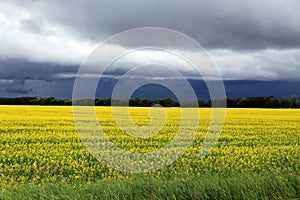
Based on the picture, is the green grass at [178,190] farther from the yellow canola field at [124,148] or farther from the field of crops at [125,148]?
the yellow canola field at [124,148]

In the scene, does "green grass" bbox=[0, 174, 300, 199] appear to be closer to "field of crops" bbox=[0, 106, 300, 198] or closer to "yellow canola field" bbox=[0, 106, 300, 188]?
"field of crops" bbox=[0, 106, 300, 198]

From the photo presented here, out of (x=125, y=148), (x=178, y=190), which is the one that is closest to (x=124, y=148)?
(x=125, y=148)

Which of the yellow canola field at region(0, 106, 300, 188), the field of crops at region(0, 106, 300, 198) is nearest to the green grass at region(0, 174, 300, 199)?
the field of crops at region(0, 106, 300, 198)

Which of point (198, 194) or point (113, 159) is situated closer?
point (198, 194)

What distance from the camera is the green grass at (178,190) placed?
6645mm

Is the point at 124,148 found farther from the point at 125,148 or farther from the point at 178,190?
the point at 178,190

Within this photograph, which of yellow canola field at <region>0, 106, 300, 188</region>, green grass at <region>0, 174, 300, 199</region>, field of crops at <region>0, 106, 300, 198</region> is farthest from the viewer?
yellow canola field at <region>0, 106, 300, 188</region>

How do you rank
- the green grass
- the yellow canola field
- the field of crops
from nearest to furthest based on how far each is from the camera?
the green grass < the field of crops < the yellow canola field

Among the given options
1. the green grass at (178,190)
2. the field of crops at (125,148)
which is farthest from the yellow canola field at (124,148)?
the green grass at (178,190)

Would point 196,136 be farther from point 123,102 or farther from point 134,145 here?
point 123,102

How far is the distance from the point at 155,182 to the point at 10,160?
6.27 meters

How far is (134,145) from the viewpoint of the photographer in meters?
14.5

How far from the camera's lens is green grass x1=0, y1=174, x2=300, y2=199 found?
21.8 feet

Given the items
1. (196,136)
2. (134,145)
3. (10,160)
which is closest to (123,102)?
(196,136)
